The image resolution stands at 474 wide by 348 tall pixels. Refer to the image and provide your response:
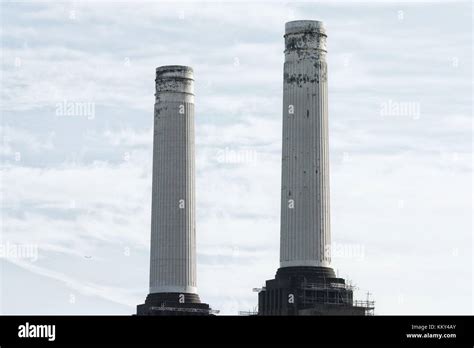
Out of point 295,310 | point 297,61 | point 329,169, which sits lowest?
point 295,310

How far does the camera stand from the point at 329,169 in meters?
187

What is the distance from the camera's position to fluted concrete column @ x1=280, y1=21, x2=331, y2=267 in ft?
604

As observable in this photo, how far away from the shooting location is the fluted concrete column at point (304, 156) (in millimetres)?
184000

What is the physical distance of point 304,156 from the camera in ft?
606

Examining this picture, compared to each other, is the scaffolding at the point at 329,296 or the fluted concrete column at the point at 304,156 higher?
the fluted concrete column at the point at 304,156

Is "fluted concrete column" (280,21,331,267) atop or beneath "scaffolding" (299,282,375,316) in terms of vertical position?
atop
